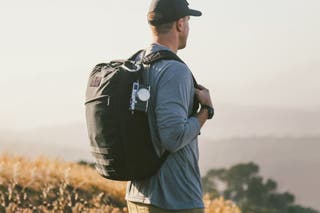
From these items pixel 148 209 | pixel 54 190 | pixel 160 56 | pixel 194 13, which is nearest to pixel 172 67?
pixel 160 56

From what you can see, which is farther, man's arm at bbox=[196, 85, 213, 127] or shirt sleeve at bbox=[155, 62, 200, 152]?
man's arm at bbox=[196, 85, 213, 127]

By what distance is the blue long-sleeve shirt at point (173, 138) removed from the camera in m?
3.99

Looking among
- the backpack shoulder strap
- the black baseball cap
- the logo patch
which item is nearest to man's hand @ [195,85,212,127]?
the backpack shoulder strap

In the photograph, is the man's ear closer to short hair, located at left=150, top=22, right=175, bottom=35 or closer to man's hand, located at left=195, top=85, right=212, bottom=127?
short hair, located at left=150, top=22, right=175, bottom=35

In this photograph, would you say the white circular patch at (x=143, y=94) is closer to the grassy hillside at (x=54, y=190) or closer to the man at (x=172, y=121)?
the man at (x=172, y=121)

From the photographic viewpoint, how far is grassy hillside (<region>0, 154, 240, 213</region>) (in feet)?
29.6

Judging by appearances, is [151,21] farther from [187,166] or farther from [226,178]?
[226,178]

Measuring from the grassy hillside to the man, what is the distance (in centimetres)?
459

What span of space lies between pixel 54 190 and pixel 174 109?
5983 millimetres

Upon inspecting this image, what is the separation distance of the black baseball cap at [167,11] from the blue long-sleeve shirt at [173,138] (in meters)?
0.16

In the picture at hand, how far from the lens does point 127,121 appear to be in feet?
13.5

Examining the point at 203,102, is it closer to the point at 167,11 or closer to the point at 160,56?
the point at 160,56

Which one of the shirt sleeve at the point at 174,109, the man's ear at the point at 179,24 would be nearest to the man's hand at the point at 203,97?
the shirt sleeve at the point at 174,109

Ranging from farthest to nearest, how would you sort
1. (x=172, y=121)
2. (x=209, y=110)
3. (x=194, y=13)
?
(x=194, y=13) → (x=209, y=110) → (x=172, y=121)
